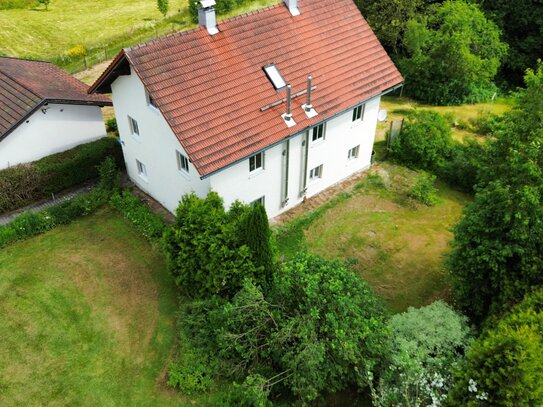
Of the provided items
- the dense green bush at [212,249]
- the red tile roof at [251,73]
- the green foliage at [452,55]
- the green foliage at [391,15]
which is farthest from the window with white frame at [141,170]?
the green foliage at [391,15]

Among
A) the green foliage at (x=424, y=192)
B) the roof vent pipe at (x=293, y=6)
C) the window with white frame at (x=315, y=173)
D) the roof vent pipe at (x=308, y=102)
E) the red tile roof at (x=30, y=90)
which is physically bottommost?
the green foliage at (x=424, y=192)

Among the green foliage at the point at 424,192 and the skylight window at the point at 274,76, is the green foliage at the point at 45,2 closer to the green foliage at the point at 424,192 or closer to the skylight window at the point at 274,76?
the skylight window at the point at 274,76

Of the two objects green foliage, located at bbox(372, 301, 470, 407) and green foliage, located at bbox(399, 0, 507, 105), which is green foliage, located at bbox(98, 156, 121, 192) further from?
green foliage, located at bbox(399, 0, 507, 105)

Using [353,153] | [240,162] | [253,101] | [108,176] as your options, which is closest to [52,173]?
[108,176]

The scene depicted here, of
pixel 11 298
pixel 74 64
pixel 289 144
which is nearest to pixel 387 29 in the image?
pixel 289 144

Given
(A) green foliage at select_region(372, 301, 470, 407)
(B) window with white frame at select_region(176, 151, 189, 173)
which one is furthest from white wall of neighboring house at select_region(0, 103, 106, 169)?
(A) green foliage at select_region(372, 301, 470, 407)

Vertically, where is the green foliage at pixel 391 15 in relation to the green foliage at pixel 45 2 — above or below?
above

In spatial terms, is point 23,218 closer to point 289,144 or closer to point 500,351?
point 289,144
